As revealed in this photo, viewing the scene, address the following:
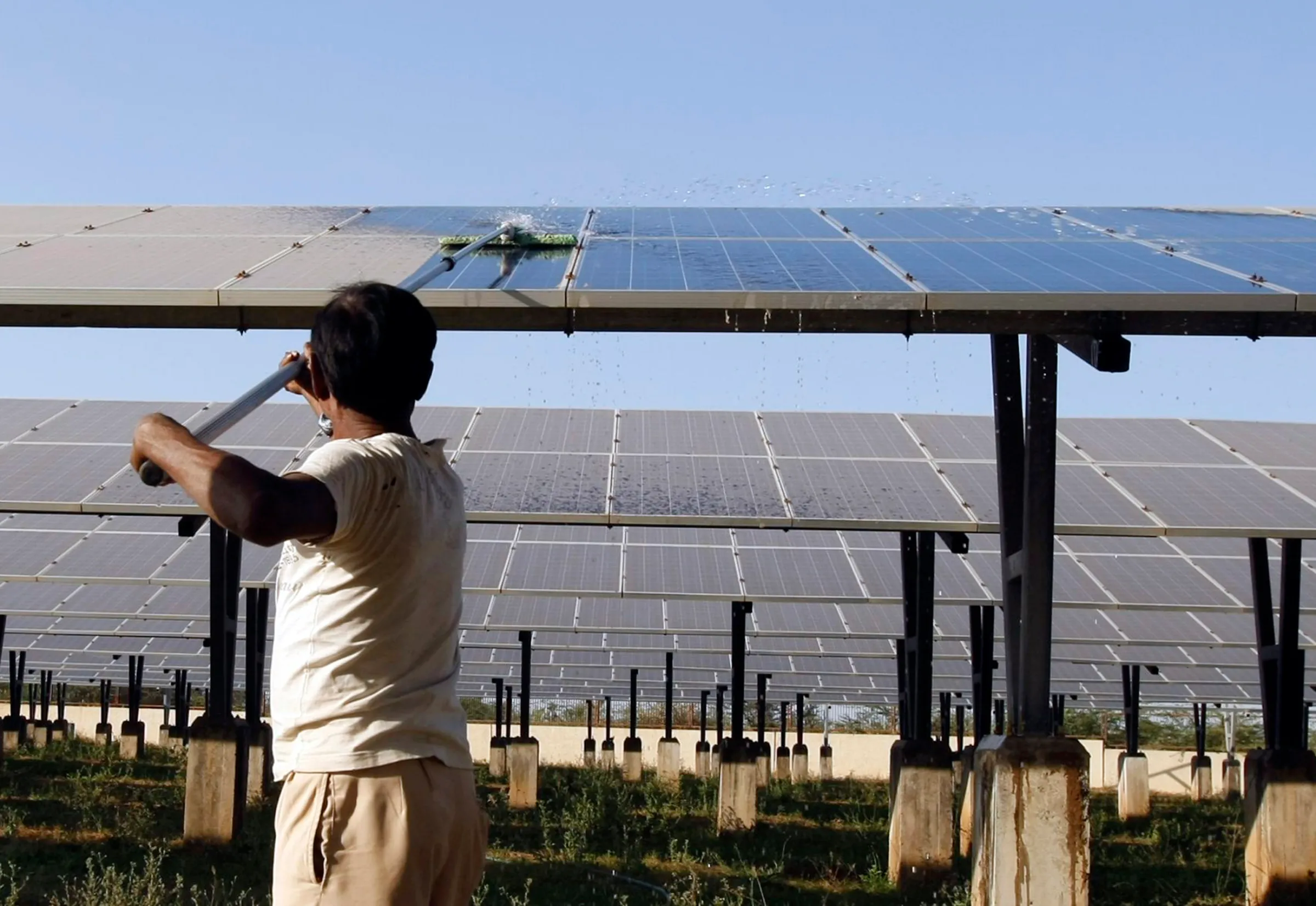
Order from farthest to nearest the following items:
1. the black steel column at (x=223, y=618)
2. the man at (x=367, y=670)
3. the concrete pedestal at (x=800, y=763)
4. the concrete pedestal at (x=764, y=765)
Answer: the concrete pedestal at (x=800, y=763) < the concrete pedestal at (x=764, y=765) < the black steel column at (x=223, y=618) < the man at (x=367, y=670)

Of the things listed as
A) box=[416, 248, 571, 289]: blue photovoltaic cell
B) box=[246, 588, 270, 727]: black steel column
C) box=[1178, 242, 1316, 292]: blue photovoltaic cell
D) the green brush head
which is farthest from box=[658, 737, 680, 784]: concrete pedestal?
box=[416, 248, 571, 289]: blue photovoltaic cell

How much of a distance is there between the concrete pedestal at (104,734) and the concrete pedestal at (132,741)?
16.8 inches

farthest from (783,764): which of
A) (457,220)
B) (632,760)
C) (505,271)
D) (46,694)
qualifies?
(505,271)

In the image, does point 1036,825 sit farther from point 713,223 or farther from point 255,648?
point 255,648

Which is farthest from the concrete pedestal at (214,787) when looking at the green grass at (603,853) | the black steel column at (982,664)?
the black steel column at (982,664)

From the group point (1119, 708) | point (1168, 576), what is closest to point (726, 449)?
point (1168, 576)

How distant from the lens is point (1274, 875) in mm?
13570

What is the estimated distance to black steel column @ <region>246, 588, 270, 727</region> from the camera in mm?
19922

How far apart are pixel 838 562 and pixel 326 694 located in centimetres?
1784

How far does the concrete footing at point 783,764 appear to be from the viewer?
41.6 m

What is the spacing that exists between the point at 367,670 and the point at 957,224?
758cm

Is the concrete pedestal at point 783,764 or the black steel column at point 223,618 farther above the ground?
the black steel column at point 223,618

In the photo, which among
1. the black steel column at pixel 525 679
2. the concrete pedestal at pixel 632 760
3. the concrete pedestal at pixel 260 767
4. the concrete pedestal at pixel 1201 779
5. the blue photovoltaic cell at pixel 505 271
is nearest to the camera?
the blue photovoltaic cell at pixel 505 271

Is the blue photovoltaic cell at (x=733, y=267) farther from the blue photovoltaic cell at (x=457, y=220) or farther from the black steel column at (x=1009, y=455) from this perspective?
the black steel column at (x=1009, y=455)
